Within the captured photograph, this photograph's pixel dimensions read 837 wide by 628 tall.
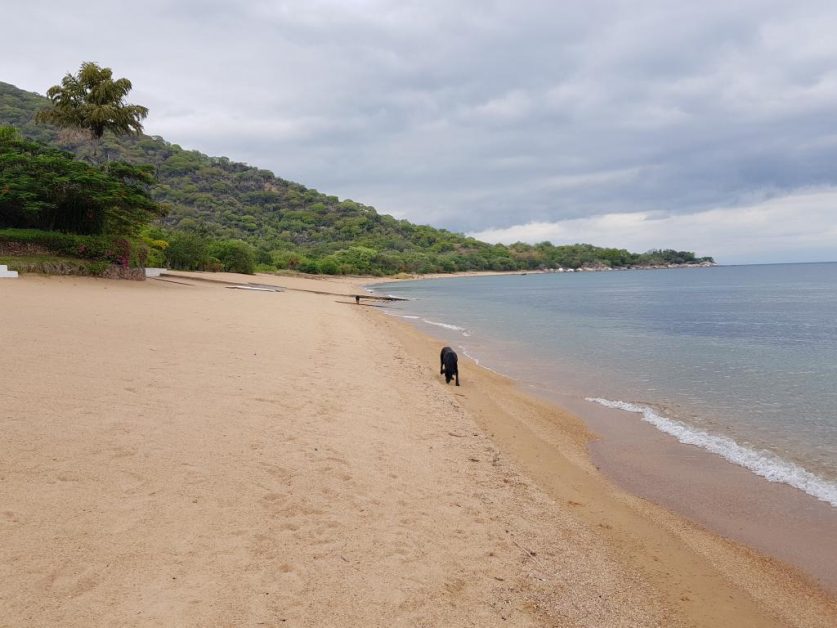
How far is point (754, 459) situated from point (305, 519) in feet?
23.5

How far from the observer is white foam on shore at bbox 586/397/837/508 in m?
7.05

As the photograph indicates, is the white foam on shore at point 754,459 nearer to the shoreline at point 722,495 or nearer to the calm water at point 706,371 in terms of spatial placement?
the calm water at point 706,371

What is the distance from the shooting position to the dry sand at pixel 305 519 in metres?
3.51

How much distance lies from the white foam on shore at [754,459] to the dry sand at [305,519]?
6.69 feet

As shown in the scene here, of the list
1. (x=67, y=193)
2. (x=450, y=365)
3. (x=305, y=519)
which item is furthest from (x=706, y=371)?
(x=67, y=193)

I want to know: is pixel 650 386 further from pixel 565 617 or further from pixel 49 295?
pixel 49 295

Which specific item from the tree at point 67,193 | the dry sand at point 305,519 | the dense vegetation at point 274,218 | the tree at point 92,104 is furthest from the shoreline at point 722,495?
the dense vegetation at point 274,218

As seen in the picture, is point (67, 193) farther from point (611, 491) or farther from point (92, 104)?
point (611, 491)

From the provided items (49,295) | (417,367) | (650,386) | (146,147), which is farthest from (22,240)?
(146,147)

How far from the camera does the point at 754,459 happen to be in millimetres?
8094

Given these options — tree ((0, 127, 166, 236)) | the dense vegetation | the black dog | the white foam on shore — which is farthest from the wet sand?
the dense vegetation

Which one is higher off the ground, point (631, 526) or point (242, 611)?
point (242, 611)

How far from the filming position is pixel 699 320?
31.9m

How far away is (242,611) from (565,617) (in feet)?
7.48
